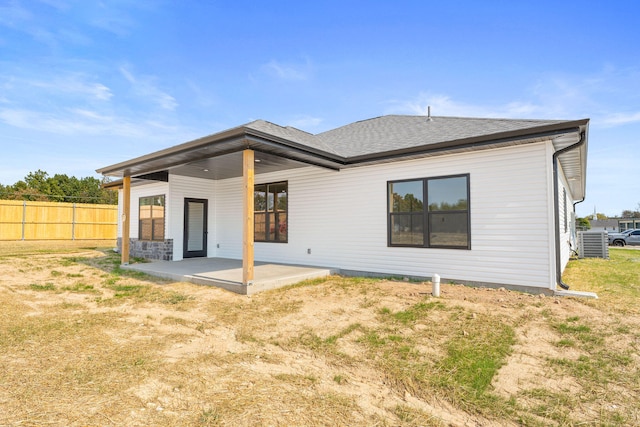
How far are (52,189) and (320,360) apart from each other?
131 ft

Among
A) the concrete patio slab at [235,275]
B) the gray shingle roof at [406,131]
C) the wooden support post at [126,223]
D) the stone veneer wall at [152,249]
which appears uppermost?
the gray shingle roof at [406,131]

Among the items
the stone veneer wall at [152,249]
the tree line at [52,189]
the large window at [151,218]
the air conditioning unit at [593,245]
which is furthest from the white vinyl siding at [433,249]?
the tree line at [52,189]

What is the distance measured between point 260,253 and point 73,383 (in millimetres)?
7564

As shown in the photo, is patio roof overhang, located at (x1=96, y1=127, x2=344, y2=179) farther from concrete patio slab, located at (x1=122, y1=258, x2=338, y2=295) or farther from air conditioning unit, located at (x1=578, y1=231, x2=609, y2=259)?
air conditioning unit, located at (x1=578, y1=231, x2=609, y2=259)

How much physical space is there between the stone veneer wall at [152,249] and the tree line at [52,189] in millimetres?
22193

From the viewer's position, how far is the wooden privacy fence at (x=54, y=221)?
57.5ft

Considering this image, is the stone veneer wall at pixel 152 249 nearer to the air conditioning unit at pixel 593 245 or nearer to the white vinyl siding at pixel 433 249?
the white vinyl siding at pixel 433 249

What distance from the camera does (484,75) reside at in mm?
8648

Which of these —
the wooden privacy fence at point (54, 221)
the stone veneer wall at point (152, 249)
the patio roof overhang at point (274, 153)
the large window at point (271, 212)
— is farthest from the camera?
the wooden privacy fence at point (54, 221)

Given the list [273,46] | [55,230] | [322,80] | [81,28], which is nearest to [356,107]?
[322,80]

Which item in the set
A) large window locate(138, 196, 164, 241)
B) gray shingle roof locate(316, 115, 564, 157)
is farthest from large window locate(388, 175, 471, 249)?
large window locate(138, 196, 164, 241)

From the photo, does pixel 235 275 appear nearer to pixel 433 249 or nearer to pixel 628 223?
pixel 433 249

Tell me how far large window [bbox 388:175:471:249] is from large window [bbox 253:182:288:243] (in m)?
3.55

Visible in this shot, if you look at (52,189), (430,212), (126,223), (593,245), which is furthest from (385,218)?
(52,189)
